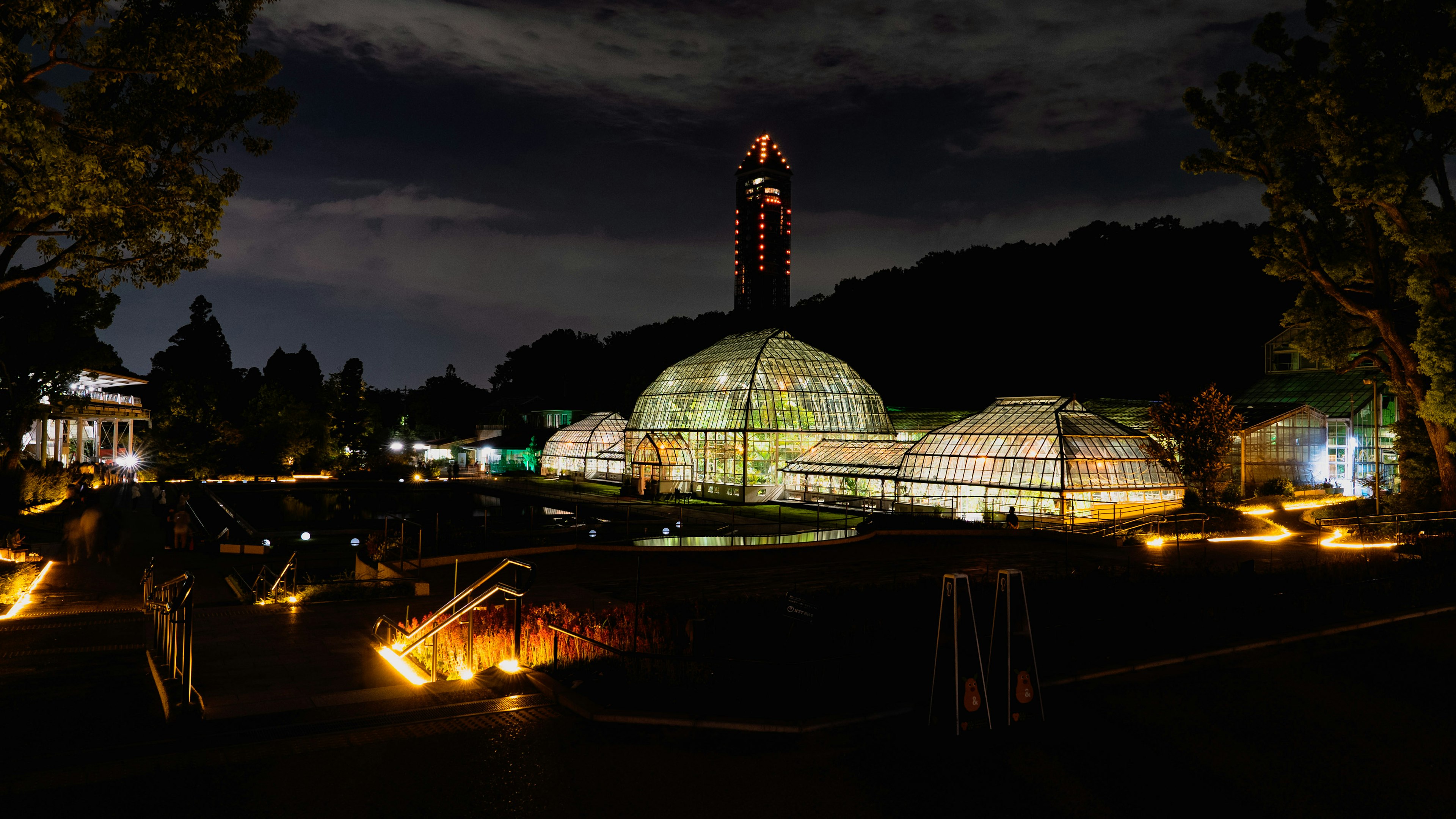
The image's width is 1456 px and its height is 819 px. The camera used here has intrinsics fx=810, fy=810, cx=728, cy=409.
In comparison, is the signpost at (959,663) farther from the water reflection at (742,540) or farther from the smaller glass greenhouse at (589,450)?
the smaller glass greenhouse at (589,450)

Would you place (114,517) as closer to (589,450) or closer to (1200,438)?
(589,450)

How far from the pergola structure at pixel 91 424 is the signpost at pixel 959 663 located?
39.0 meters

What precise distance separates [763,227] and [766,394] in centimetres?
5812

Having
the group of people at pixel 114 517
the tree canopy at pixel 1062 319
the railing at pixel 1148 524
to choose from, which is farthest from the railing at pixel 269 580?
the tree canopy at pixel 1062 319

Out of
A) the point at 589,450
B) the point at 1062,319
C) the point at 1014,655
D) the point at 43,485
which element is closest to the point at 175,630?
the point at 1014,655

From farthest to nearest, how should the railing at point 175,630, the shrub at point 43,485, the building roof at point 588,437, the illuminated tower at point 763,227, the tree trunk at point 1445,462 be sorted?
1. the illuminated tower at point 763,227
2. the building roof at point 588,437
3. the shrub at point 43,485
4. the tree trunk at point 1445,462
5. the railing at point 175,630

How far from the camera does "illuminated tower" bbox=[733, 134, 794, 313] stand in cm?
9106

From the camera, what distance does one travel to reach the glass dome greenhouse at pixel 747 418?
39.7 m

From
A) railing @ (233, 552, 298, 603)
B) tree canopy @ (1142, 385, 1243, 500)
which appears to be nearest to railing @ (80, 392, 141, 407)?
railing @ (233, 552, 298, 603)

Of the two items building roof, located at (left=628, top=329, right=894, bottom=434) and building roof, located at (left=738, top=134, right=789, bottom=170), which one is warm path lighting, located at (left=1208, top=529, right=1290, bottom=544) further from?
building roof, located at (left=738, top=134, right=789, bottom=170)

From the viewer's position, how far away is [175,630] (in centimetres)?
948

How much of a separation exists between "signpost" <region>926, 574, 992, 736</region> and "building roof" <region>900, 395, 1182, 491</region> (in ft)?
70.5

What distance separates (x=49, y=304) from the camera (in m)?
32.7

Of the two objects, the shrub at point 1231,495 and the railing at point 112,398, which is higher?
the railing at point 112,398
